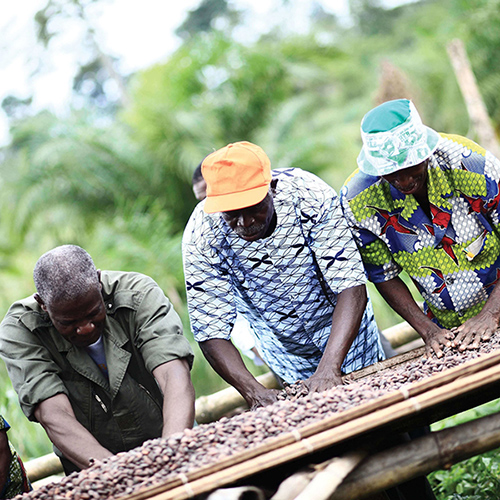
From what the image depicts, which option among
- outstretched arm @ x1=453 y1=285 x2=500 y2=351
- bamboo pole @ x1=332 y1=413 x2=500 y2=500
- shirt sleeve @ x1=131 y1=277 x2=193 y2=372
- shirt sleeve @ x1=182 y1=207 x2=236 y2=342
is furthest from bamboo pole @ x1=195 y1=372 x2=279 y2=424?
bamboo pole @ x1=332 y1=413 x2=500 y2=500

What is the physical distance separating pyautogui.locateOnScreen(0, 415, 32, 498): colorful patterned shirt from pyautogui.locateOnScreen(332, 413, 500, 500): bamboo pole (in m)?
1.38

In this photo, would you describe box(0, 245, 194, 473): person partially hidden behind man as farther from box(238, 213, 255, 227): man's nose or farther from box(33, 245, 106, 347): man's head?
box(238, 213, 255, 227): man's nose

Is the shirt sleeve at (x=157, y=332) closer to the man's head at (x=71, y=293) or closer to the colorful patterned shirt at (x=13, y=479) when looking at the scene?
the man's head at (x=71, y=293)

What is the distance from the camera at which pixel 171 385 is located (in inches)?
95.2

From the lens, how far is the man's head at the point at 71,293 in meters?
2.31

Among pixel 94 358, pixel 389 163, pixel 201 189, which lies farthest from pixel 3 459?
pixel 201 189

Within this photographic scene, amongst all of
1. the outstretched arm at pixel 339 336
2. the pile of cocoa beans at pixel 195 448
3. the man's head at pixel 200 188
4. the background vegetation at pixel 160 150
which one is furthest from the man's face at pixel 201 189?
the background vegetation at pixel 160 150

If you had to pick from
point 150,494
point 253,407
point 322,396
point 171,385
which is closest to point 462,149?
point 322,396

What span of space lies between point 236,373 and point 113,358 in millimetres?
503

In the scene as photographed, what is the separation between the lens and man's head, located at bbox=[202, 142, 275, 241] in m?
2.39

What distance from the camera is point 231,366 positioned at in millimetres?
2621

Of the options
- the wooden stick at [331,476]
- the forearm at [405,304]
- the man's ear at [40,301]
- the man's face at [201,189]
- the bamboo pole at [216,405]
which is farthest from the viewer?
the man's face at [201,189]

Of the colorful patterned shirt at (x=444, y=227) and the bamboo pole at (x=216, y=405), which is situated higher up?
the colorful patterned shirt at (x=444, y=227)

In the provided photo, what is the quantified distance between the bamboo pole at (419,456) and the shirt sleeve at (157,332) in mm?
895
